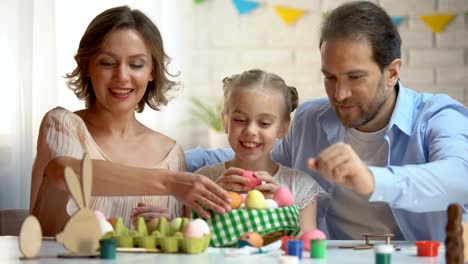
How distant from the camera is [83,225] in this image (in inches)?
71.6

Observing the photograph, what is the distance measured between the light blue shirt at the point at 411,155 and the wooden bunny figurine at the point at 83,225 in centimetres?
71

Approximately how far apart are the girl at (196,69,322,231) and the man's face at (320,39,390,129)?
0.17 metres

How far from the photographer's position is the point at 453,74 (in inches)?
195

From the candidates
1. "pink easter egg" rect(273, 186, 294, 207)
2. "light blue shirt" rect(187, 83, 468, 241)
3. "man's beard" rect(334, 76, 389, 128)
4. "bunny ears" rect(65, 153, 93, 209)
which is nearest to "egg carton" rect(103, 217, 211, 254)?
"bunny ears" rect(65, 153, 93, 209)

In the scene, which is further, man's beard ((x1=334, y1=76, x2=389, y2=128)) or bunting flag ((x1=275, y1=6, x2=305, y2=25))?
bunting flag ((x1=275, y1=6, x2=305, y2=25))

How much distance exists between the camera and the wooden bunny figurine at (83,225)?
5.86 ft

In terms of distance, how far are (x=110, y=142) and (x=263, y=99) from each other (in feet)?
1.68

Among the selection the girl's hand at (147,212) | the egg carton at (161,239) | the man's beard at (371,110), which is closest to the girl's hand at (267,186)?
the girl's hand at (147,212)

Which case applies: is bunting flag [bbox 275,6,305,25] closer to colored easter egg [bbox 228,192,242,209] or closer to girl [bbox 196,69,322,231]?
girl [bbox 196,69,322,231]

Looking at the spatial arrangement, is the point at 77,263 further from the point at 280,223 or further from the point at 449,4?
the point at 449,4

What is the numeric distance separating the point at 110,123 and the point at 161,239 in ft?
3.16

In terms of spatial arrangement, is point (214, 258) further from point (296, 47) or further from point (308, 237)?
point (296, 47)

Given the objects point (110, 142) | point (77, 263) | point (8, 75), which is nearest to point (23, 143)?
point (8, 75)

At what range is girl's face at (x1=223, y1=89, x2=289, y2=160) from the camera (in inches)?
102
